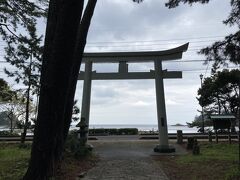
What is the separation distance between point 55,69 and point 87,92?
11921 millimetres

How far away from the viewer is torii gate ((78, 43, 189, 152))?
683 inches

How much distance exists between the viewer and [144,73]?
18.3m

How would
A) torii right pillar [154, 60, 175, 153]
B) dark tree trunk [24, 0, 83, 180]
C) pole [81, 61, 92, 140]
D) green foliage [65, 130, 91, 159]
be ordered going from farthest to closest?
pole [81, 61, 92, 140] < torii right pillar [154, 60, 175, 153] < green foliage [65, 130, 91, 159] < dark tree trunk [24, 0, 83, 180]

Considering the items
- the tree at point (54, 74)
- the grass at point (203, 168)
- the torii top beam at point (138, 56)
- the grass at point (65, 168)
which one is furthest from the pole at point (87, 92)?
the tree at point (54, 74)

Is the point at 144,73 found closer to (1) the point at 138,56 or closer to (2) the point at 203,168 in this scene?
(1) the point at 138,56

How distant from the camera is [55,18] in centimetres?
602

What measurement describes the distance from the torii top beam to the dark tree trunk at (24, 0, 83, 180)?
37.0ft

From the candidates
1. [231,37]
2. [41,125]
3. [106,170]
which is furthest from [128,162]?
[41,125]

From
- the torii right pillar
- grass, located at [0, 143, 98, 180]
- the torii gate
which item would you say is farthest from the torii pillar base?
grass, located at [0, 143, 98, 180]

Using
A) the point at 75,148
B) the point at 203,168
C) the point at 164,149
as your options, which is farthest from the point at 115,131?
the point at 203,168

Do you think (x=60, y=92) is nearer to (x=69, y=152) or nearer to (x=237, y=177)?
(x=237, y=177)

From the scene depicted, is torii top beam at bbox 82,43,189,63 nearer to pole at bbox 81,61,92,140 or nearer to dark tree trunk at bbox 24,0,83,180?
pole at bbox 81,61,92,140

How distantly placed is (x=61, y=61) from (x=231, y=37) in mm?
7567

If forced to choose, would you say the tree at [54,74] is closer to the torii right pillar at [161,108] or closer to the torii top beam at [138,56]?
the torii right pillar at [161,108]
